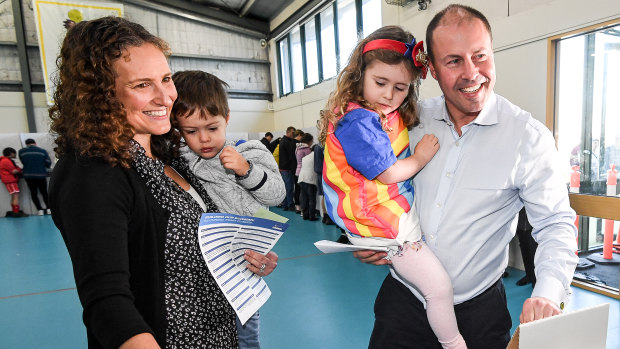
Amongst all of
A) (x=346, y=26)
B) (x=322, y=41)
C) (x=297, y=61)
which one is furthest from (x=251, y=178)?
(x=297, y=61)

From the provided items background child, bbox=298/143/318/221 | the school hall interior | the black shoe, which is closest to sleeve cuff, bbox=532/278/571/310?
the school hall interior

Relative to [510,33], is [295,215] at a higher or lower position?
lower

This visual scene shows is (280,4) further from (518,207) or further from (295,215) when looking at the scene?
(518,207)

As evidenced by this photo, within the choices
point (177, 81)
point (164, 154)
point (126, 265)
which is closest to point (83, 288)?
point (126, 265)

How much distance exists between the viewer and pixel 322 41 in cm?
970

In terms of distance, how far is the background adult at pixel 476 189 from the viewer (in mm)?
1196

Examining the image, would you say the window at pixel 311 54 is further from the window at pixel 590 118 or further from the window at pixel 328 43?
the window at pixel 590 118

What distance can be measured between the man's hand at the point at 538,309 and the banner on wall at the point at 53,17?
1076 cm

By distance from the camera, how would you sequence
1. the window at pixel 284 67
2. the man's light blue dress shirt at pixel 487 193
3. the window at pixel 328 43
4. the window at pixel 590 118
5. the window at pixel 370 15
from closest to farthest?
the man's light blue dress shirt at pixel 487 193, the window at pixel 590 118, the window at pixel 370 15, the window at pixel 328 43, the window at pixel 284 67

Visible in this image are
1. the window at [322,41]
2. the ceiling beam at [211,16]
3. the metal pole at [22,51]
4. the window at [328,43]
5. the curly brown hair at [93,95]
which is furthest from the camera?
the ceiling beam at [211,16]

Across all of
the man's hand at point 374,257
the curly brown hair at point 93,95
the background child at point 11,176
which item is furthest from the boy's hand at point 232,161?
the background child at point 11,176

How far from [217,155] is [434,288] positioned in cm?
95

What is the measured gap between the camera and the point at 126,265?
2.35ft

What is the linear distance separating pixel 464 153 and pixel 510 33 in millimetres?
3311
